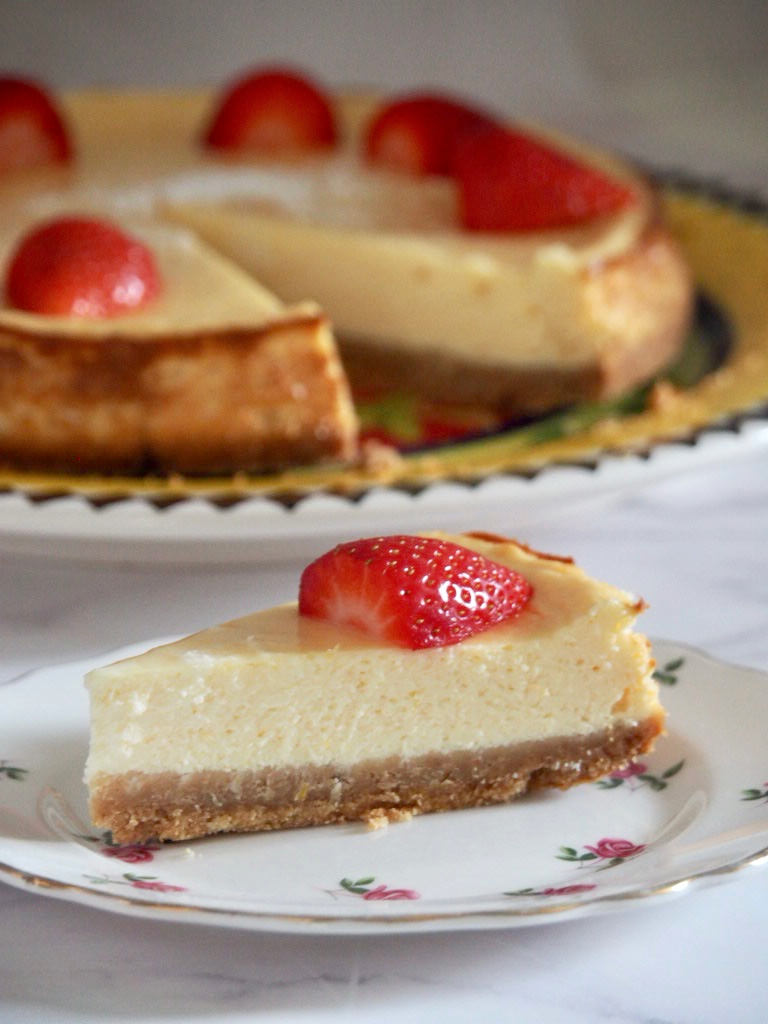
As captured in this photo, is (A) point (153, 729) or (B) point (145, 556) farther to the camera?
(B) point (145, 556)

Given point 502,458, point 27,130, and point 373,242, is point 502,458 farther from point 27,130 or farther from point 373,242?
point 27,130

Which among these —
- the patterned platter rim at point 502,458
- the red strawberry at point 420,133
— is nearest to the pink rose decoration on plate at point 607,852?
the patterned platter rim at point 502,458

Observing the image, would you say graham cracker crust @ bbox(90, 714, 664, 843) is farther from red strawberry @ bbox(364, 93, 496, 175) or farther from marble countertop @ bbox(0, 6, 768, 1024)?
red strawberry @ bbox(364, 93, 496, 175)

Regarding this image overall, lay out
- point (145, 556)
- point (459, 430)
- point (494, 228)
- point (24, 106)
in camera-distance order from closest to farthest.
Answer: point (145, 556)
point (459, 430)
point (494, 228)
point (24, 106)

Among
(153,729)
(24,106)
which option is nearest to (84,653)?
(153,729)

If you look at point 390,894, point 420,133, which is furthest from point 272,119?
point 390,894

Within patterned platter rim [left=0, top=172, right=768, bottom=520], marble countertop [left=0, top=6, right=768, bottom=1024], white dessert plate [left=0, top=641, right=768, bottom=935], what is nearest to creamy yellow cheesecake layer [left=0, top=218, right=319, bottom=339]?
patterned platter rim [left=0, top=172, right=768, bottom=520]

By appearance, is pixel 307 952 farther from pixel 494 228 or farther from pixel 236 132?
pixel 236 132
